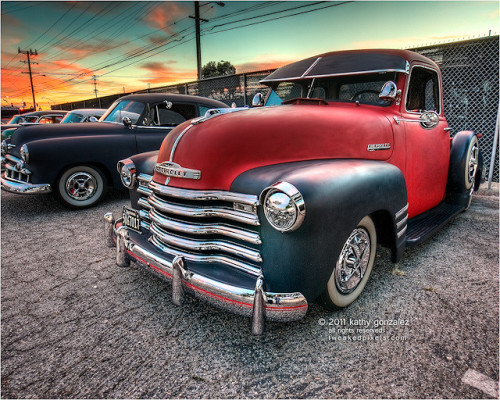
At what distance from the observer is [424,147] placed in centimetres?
311

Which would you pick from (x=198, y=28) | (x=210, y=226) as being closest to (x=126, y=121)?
(x=210, y=226)

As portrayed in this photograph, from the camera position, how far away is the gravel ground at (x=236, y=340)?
1.70 m

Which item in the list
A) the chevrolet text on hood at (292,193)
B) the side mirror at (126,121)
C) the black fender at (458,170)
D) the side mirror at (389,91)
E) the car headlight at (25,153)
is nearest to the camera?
the chevrolet text on hood at (292,193)

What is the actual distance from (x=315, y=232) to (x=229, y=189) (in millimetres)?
569

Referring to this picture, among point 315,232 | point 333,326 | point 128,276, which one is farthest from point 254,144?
point 128,276

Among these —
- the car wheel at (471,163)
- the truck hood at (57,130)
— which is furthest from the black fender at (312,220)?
the truck hood at (57,130)

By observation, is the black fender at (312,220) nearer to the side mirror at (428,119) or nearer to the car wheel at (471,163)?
the side mirror at (428,119)

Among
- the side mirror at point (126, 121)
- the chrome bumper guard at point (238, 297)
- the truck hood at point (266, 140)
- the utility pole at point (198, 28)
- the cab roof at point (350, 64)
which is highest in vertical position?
the utility pole at point (198, 28)

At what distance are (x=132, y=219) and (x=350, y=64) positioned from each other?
2253 mm

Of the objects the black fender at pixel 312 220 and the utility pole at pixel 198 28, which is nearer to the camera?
the black fender at pixel 312 220

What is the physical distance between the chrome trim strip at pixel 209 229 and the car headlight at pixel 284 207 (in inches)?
7.3

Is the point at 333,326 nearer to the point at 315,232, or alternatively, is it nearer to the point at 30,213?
the point at 315,232

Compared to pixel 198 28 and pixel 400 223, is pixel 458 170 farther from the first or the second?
pixel 198 28

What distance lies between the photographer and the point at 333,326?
2.15 m
